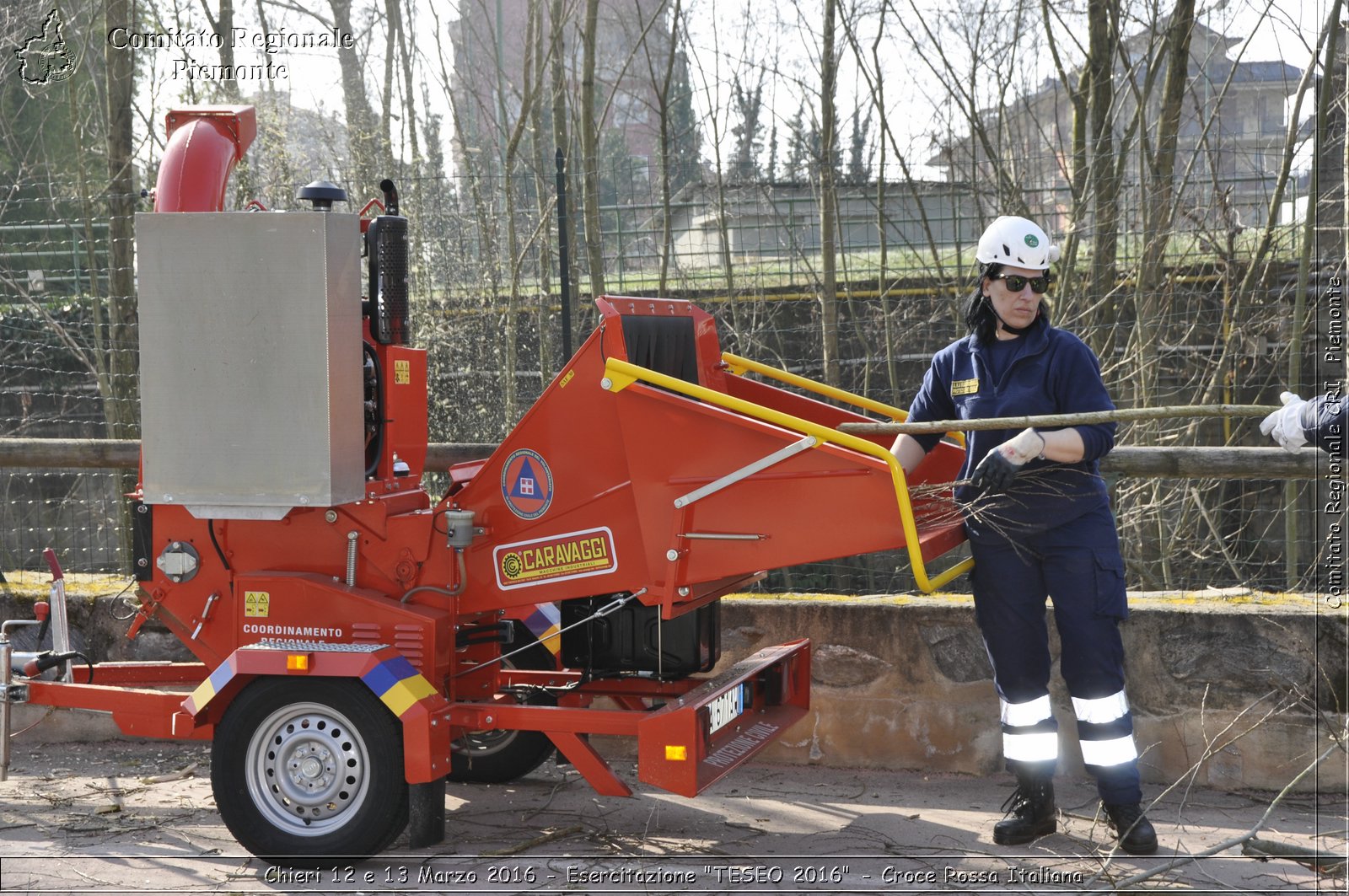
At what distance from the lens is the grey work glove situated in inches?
161

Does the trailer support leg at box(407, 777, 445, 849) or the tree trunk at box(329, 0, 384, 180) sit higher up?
the tree trunk at box(329, 0, 384, 180)

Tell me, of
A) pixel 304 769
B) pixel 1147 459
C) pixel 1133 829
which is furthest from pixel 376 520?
pixel 1147 459

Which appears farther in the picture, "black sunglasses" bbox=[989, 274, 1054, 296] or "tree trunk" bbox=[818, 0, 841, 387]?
"tree trunk" bbox=[818, 0, 841, 387]

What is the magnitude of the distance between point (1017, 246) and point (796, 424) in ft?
3.79

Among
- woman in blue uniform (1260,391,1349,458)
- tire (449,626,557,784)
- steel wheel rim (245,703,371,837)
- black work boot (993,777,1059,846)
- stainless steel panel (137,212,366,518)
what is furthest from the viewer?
tire (449,626,557,784)

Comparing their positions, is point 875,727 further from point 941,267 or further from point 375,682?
point 941,267

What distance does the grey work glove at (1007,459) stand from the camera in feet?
13.5

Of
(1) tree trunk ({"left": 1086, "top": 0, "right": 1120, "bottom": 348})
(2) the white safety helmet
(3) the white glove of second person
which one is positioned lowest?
(3) the white glove of second person

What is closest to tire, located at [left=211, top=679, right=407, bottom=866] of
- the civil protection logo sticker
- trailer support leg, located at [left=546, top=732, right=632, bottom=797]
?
trailer support leg, located at [left=546, top=732, right=632, bottom=797]

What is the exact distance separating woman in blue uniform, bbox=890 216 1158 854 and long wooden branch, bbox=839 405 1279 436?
0.26 m

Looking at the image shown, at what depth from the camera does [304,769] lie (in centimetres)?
444

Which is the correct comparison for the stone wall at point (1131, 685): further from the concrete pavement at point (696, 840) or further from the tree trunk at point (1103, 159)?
the tree trunk at point (1103, 159)

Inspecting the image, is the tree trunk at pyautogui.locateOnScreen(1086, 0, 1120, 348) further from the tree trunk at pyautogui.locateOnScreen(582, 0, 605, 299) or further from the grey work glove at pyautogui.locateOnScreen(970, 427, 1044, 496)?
the grey work glove at pyautogui.locateOnScreen(970, 427, 1044, 496)

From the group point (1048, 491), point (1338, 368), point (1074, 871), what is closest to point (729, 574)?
point (1048, 491)
